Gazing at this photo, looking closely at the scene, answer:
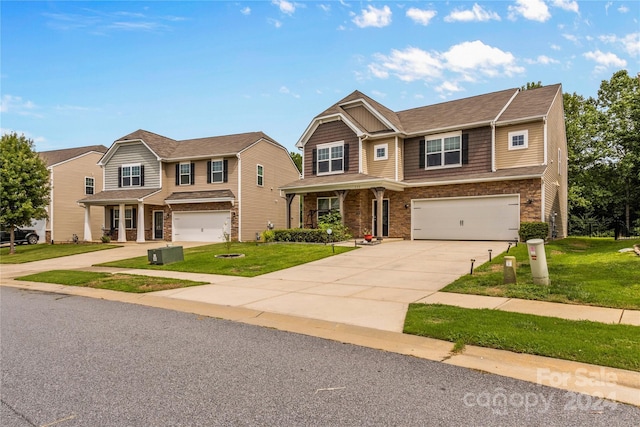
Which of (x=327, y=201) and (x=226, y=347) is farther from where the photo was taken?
(x=327, y=201)

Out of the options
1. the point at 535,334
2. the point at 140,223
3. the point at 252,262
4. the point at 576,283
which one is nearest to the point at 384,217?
the point at 252,262

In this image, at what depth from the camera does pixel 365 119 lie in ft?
77.9

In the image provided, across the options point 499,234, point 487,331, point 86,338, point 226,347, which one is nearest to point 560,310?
point 487,331

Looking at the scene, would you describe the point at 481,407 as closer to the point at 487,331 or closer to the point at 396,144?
the point at 487,331

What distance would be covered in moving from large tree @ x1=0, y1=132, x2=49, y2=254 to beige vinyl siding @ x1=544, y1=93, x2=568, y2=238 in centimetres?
2836

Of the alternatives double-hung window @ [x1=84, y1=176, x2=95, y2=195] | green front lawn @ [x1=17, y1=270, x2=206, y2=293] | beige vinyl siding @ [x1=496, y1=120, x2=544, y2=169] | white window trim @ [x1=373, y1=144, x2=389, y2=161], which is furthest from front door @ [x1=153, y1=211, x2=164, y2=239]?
beige vinyl siding @ [x1=496, y1=120, x2=544, y2=169]

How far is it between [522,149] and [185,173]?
21251 millimetres

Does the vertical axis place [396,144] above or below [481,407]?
above

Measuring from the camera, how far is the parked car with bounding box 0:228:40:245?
94.7ft

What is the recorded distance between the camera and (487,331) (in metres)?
5.41

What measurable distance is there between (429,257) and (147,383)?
11.7 meters

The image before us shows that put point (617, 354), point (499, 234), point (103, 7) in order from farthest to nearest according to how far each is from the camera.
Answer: point (499, 234)
point (103, 7)
point (617, 354)

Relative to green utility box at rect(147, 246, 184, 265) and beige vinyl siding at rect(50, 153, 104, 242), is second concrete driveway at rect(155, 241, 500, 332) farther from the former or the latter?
beige vinyl siding at rect(50, 153, 104, 242)

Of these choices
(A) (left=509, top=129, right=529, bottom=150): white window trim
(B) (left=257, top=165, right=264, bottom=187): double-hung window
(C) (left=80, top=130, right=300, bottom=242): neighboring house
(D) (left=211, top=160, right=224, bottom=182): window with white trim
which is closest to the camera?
(A) (left=509, top=129, right=529, bottom=150): white window trim
